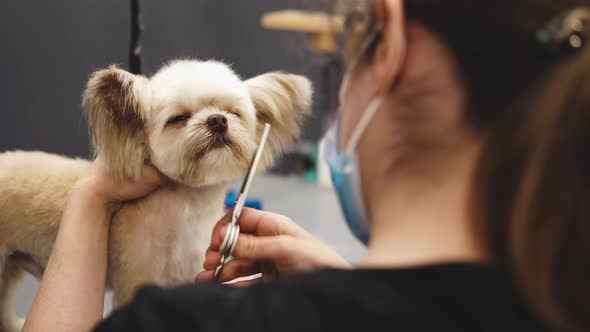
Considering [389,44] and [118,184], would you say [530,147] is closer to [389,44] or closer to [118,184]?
[389,44]

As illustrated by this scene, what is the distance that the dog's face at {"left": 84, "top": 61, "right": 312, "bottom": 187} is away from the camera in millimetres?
750

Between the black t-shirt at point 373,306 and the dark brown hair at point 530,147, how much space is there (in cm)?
3

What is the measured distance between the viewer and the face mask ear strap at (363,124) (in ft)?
1.46

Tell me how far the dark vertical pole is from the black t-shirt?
0.49m

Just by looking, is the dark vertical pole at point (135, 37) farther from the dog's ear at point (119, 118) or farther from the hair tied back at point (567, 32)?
the hair tied back at point (567, 32)

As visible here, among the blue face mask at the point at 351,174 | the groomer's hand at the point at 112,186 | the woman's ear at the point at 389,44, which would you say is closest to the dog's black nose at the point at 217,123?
the groomer's hand at the point at 112,186

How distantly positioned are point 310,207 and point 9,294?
1064 millimetres

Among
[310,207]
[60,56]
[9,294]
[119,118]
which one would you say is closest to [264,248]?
[119,118]

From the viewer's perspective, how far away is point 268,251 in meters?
0.65

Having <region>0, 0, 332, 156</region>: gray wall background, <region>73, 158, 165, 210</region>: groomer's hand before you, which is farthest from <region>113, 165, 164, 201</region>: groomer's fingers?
<region>0, 0, 332, 156</region>: gray wall background

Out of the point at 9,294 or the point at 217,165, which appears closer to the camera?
the point at 217,165

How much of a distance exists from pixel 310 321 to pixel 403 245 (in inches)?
3.6

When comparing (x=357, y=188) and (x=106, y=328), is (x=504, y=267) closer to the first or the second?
(x=357, y=188)

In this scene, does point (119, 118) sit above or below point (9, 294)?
above
